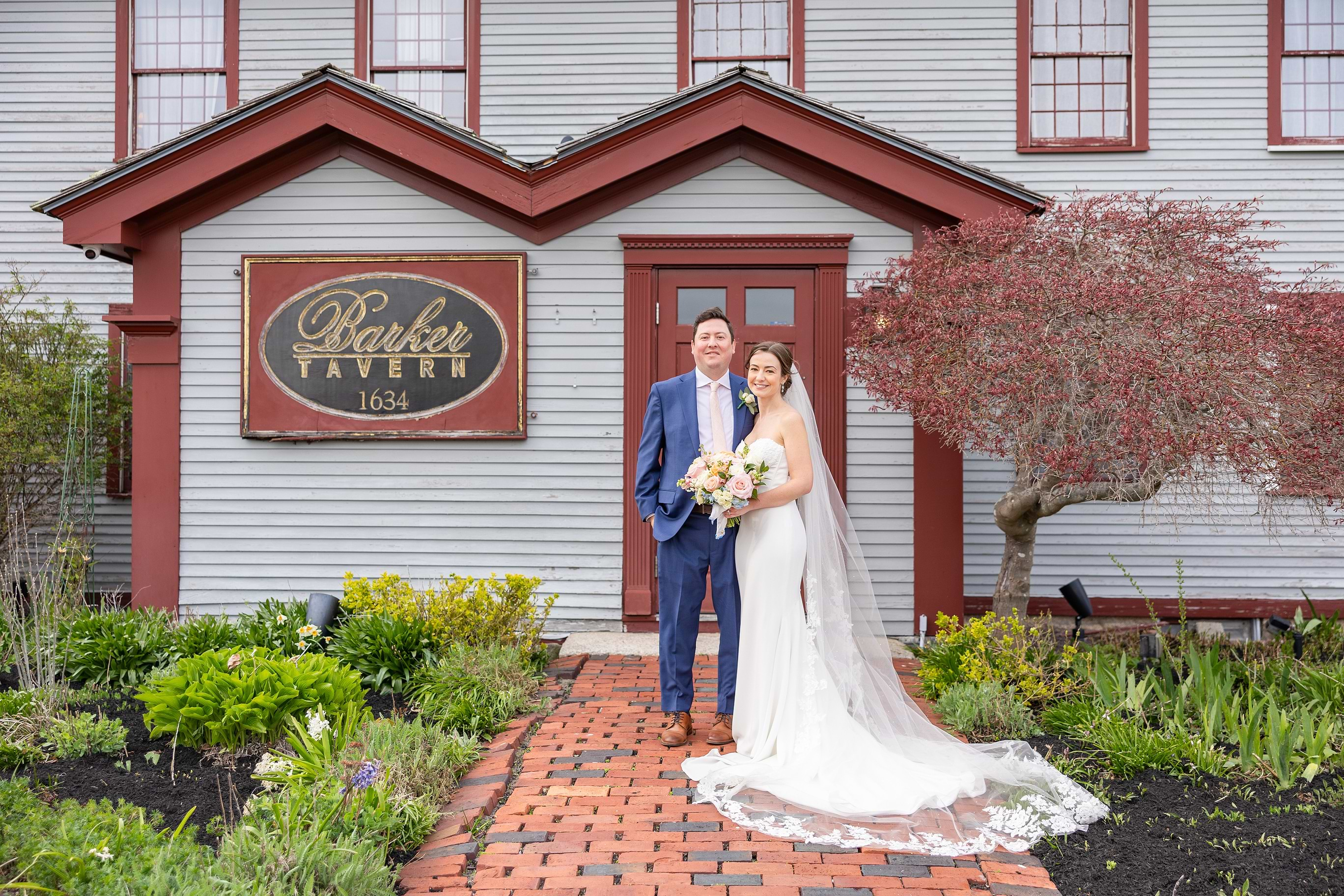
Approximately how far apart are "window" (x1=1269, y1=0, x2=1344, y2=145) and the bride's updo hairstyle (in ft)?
24.7

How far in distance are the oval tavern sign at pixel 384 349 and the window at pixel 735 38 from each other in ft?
12.2

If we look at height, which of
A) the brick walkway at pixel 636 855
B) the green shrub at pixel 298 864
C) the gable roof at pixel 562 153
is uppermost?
the gable roof at pixel 562 153

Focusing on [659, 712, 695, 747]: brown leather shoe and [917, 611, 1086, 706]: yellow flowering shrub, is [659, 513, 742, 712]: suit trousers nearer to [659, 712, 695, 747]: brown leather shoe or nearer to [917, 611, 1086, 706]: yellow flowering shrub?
[659, 712, 695, 747]: brown leather shoe

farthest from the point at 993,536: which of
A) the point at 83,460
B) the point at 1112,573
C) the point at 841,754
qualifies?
the point at 83,460

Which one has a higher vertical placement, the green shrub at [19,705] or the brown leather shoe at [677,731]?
the green shrub at [19,705]

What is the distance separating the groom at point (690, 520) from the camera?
4930mm

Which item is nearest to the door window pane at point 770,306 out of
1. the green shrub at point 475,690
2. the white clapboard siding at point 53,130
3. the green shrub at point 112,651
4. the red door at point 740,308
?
the red door at point 740,308

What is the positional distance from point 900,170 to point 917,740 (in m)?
4.46

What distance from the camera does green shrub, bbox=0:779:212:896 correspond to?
286cm

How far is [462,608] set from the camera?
596cm

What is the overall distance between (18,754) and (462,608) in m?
2.40

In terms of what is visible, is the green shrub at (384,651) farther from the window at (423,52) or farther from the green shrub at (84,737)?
the window at (423,52)

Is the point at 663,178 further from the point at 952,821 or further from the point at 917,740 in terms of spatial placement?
the point at 952,821

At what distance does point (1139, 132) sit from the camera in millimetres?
9164
